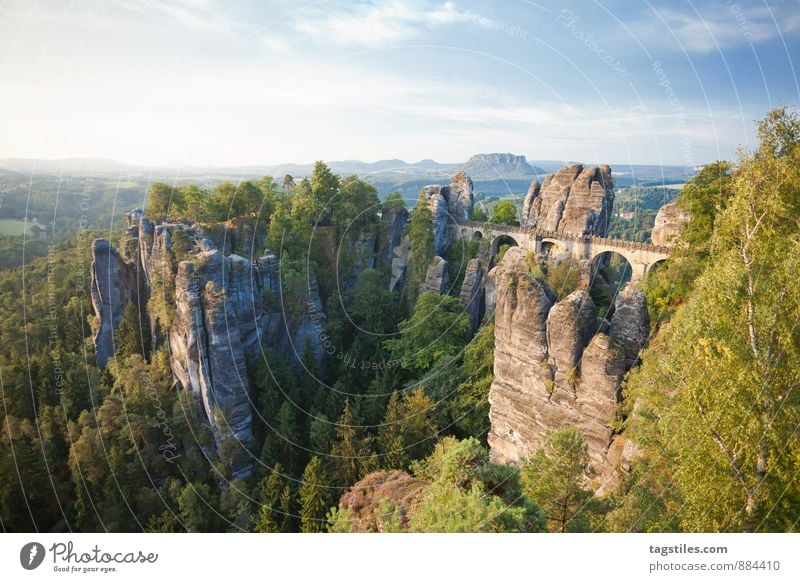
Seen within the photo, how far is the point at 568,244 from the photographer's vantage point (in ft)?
92.5

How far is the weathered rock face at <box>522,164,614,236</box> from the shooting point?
91.2ft

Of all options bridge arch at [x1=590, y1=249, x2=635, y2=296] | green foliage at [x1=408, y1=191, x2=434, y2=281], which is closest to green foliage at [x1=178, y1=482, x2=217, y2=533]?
green foliage at [x1=408, y1=191, x2=434, y2=281]

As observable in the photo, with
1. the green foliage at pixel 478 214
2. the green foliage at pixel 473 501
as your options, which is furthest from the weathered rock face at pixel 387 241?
the green foliage at pixel 473 501

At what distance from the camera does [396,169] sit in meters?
26.2

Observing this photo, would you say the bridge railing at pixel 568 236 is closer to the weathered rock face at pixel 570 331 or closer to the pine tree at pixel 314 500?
the weathered rock face at pixel 570 331

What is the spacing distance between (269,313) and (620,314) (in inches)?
654

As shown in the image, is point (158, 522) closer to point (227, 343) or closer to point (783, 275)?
point (227, 343)

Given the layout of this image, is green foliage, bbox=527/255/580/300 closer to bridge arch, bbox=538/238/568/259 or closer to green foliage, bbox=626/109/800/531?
bridge arch, bbox=538/238/568/259

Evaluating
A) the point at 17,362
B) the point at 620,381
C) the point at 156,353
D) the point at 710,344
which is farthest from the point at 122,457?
the point at 710,344

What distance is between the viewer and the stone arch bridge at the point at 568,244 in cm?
2541

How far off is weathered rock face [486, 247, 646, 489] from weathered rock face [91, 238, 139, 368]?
20.0 meters

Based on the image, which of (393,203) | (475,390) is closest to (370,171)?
(393,203)

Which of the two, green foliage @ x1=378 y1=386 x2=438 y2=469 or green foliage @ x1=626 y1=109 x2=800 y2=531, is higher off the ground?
green foliage @ x1=626 y1=109 x2=800 y2=531

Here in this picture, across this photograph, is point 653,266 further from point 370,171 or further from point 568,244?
point 370,171
